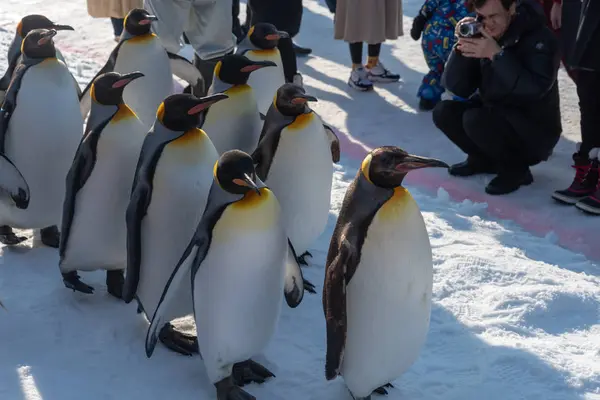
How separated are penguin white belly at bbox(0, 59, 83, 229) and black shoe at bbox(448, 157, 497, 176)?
1932 millimetres

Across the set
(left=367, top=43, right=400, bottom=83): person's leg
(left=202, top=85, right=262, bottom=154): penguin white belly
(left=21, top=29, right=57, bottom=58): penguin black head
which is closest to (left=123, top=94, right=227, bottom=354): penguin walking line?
(left=202, top=85, right=262, bottom=154): penguin white belly

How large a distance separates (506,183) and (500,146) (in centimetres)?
18

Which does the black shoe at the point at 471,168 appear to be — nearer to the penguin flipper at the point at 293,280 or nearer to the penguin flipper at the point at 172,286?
the penguin flipper at the point at 293,280

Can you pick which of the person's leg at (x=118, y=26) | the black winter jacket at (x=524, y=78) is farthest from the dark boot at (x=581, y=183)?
the person's leg at (x=118, y=26)

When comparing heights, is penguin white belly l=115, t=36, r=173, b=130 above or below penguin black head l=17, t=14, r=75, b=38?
below

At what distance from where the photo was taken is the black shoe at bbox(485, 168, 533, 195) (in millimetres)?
3883

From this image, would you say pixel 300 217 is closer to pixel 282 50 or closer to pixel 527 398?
pixel 527 398

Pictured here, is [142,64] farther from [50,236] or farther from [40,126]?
[50,236]

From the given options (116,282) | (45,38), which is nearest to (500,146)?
(116,282)

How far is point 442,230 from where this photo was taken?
3.39 m


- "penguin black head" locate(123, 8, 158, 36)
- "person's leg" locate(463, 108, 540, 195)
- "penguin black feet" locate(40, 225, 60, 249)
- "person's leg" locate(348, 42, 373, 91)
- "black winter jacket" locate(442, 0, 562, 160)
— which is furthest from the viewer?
"person's leg" locate(348, 42, 373, 91)

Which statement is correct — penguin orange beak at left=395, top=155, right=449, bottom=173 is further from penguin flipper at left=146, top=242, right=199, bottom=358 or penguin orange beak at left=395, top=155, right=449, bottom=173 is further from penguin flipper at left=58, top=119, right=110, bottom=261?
penguin flipper at left=58, top=119, right=110, bottom=261

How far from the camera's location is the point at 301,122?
264cm

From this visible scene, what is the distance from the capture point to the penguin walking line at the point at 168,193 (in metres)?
2.28
